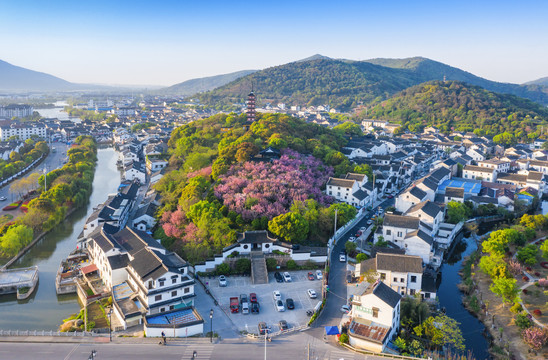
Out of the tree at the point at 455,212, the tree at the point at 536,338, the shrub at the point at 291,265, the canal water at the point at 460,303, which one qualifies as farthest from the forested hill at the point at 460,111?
the tree at the point at 536,338

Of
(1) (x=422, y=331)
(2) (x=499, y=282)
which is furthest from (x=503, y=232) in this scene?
(1) (x=422, y=331)

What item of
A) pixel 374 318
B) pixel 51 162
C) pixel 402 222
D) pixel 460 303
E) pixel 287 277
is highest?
pixel 51 162

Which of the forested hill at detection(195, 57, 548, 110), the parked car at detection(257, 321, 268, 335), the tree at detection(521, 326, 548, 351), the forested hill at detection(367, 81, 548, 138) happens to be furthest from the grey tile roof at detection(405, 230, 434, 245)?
the forested hill at detection(195, 57, 548, 110)

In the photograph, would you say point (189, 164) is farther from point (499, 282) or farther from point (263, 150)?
point (499, 282)

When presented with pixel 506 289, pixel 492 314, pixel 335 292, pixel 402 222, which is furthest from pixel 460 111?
pixel 335 292

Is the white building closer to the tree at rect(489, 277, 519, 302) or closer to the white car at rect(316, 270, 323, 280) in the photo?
the white car at rect(316, 270, 323, 280)

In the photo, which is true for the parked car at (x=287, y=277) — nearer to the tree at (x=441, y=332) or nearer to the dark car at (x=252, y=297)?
the dark car at (x=252, y=297)

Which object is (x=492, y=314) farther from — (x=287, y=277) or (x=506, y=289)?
(x=287, y=277)
